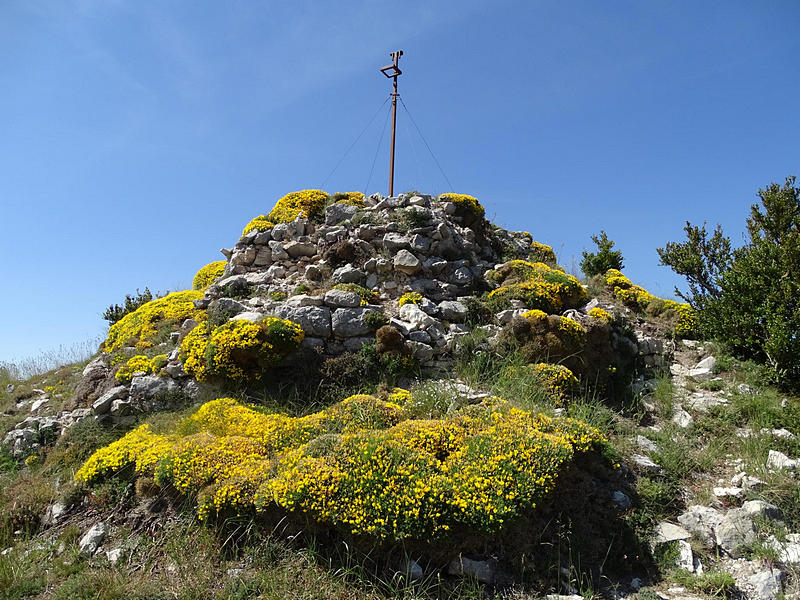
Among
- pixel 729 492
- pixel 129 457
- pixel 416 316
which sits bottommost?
pixel 729 492

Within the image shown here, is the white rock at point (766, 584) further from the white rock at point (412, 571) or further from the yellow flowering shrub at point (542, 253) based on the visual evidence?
the yellow flowering shrub at point (542, 253)

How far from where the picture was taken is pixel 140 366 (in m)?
9.55

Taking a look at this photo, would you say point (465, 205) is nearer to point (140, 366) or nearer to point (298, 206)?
point (298, 206)

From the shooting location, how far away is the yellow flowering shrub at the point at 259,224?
12695 mm

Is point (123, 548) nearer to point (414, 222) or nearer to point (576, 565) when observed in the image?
point (576, 565)

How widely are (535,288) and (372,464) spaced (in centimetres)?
610

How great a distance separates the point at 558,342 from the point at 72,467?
8450mm

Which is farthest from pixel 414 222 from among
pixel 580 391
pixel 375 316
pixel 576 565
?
pixel 576 565

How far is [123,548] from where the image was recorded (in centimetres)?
613

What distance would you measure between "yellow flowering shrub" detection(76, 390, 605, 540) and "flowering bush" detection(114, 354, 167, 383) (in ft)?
6.86

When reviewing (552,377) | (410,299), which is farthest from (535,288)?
(410,299)

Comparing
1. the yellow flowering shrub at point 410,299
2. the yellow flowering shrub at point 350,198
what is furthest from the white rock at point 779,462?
the yellow flowering shrub at point 350,198

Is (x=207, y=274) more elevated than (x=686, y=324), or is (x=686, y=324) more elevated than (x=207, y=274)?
(x=207, y=274)

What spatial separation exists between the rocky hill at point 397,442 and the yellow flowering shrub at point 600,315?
0.07 meters
